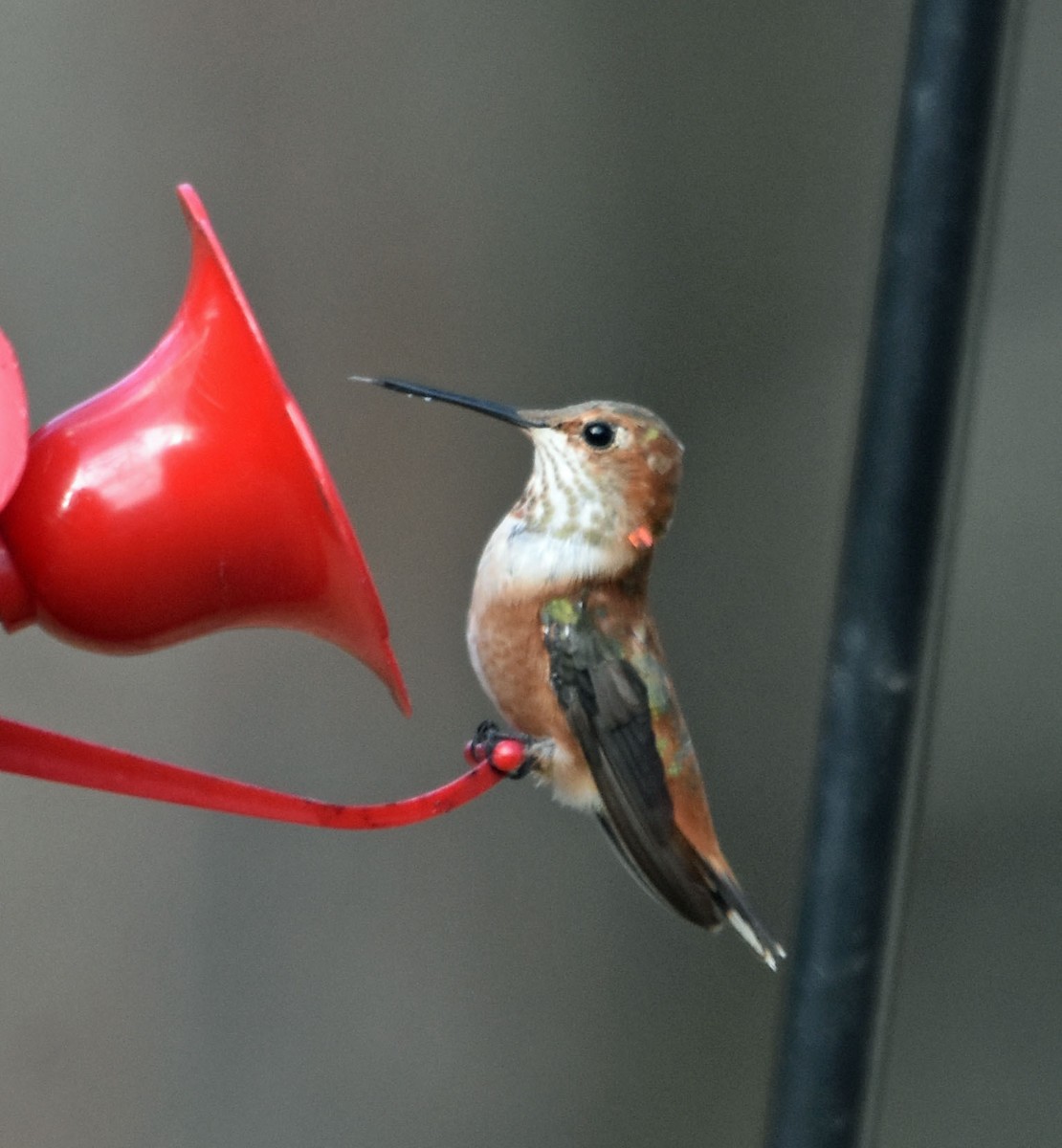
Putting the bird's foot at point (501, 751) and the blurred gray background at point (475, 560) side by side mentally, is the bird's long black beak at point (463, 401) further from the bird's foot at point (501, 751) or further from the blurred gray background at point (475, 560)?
the blurred gray background at point (475, 560)

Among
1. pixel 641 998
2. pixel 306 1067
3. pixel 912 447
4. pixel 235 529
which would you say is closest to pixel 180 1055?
pixel 306 1067

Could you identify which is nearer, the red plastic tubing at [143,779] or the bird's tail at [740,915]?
the red plastic tubing at [143,779]

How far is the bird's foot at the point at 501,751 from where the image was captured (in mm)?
867

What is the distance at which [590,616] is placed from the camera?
1.04 metres

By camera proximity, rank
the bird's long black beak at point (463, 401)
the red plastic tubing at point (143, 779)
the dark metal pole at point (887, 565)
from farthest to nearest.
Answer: the bird's long black beak at point (463, 401) < the dark metal pole at point (887, 565) < the red plastic tubing at point (143, 779)

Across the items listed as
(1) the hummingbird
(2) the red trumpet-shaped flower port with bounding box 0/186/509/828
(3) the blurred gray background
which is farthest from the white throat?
(3) the blurred gray background

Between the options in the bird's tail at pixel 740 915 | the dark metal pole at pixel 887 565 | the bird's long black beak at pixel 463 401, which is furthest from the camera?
the bird's tail at pixel 740 915

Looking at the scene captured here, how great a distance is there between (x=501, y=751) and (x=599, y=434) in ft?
0.92

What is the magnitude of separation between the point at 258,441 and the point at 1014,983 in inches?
57.7

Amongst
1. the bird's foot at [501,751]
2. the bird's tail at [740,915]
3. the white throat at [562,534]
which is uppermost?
the white throat at [562,534]

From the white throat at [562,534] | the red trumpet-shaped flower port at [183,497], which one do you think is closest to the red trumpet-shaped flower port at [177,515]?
the red trumpet-shaped flower port at [183,497]

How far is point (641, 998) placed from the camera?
5.91 ft

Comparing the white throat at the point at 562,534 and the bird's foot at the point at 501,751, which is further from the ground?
the white throat at the point at 562,534

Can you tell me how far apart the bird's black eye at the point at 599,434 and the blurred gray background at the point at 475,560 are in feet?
2.01
